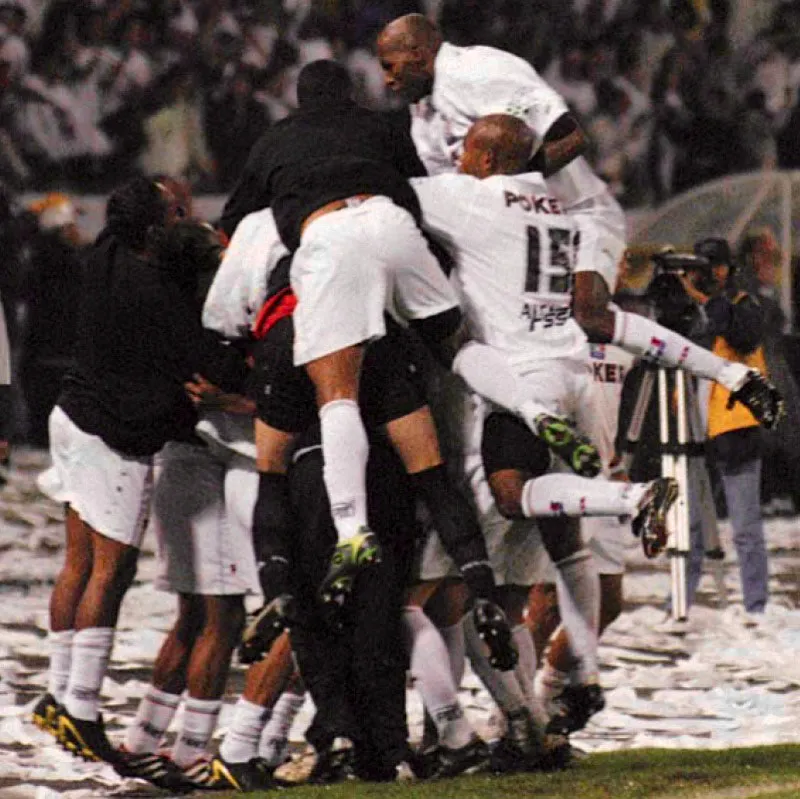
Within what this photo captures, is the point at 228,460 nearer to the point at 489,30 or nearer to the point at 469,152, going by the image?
the point at 469,152

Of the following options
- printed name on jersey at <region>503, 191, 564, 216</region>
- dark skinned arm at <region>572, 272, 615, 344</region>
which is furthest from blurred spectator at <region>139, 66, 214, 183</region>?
Answer: printed name on jersey at <region>503, 191, 564, 216</region>

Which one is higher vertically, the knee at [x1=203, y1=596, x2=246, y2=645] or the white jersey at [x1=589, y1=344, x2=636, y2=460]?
the white jersey at [x1=589, y1=344, x2=636, y2=460]

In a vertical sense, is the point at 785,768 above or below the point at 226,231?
below

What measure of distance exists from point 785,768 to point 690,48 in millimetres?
17323

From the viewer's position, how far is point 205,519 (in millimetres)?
9938

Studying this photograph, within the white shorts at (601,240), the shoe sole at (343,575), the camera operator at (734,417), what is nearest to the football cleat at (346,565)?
the shoe sole at (343,575)

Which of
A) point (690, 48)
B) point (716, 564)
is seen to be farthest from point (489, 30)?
point (716, 564)

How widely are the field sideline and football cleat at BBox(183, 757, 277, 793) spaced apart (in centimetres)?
15

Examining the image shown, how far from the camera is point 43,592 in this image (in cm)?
1553

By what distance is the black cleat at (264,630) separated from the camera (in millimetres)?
8883

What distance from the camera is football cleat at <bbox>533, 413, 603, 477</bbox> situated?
9.17m

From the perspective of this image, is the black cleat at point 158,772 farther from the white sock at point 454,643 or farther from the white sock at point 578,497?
the white sock at point 578,497

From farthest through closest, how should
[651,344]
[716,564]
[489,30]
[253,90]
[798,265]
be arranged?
1. [489,30]
2. [253,90]
3. [798,265]
4. [716,564]
5. [651,344]

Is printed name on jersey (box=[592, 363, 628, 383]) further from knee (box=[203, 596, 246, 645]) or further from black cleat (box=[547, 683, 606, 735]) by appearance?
knee (box=[203, 596, 246, 645])
